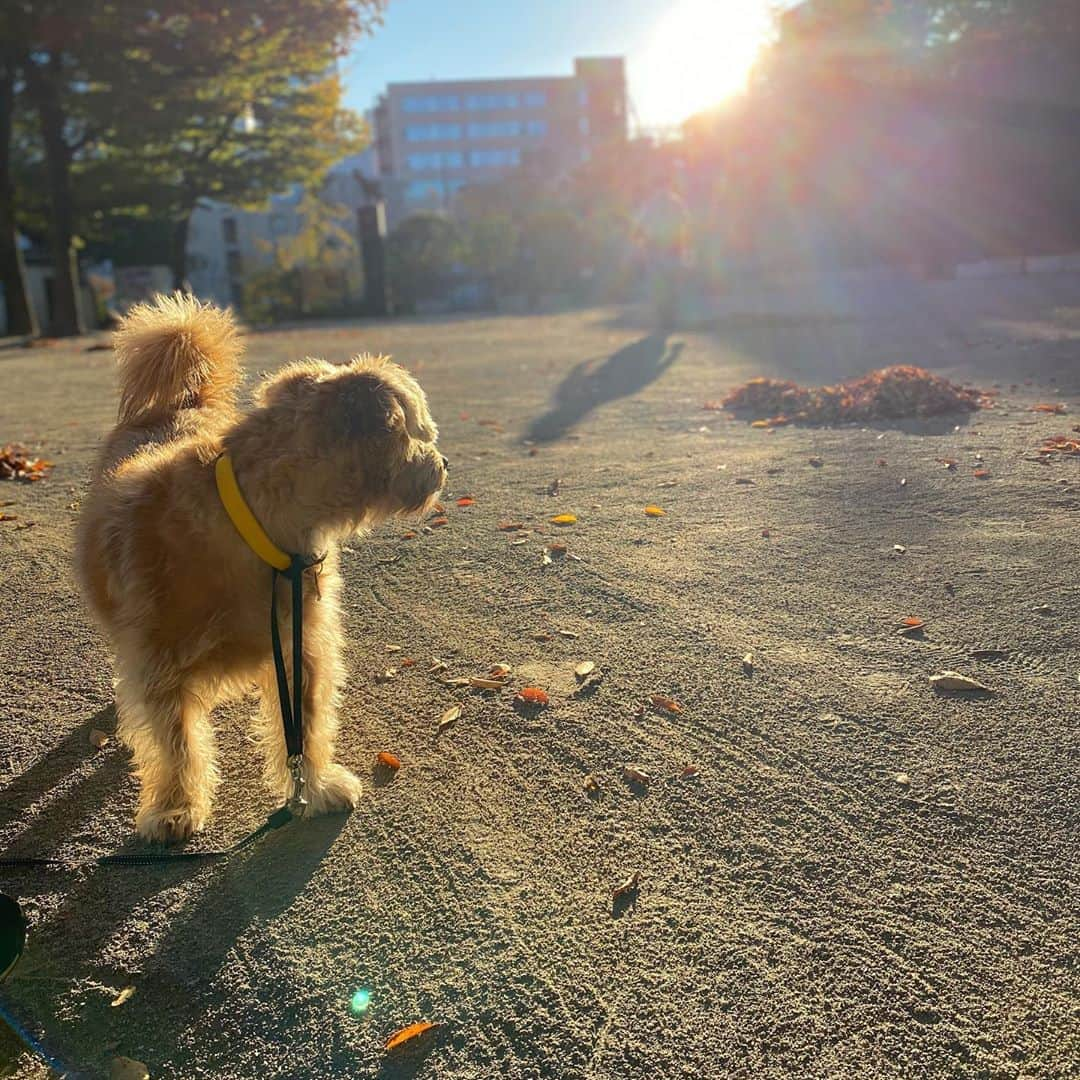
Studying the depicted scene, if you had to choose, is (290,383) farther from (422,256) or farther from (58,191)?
(422,256)

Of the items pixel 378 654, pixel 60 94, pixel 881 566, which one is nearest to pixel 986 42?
pixel 60 94

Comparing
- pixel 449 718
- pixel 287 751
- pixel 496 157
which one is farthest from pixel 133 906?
pixel 496 157

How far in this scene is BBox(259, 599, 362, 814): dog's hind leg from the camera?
283 cm

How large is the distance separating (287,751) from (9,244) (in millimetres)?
26765

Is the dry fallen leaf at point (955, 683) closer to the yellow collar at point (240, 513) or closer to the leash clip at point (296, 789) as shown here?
the leash clip at point (296, 789)

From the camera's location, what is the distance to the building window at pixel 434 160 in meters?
116

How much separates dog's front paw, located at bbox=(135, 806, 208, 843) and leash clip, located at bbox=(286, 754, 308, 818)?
295 mm

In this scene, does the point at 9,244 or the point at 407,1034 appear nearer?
the point at 407,1034

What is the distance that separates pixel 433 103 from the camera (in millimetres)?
115750

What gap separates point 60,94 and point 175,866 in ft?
87.2

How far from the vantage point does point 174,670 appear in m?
2.65

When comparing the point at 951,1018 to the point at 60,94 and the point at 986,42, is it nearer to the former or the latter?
the point at 60,94

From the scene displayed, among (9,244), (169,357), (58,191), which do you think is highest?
(58,191)

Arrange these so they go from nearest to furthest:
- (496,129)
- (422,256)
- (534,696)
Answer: (534,696), (422,256), (496,129)
